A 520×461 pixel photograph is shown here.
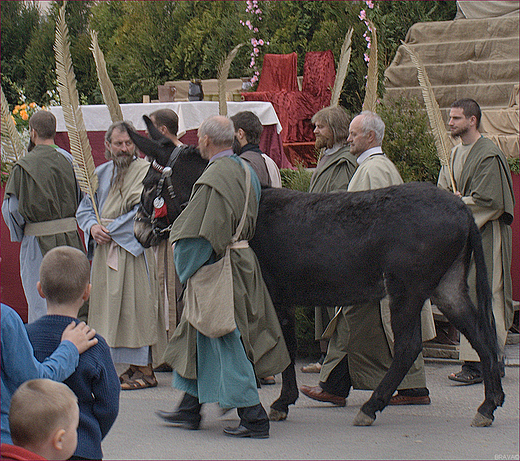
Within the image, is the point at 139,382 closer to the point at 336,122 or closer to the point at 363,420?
the point at 363,420

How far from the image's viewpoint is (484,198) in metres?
5.82

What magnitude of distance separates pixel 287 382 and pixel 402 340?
2.68 ft

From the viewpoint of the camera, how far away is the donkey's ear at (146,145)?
4.89 metres

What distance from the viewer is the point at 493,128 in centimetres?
1003

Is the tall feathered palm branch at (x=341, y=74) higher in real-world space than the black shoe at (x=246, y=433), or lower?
higher

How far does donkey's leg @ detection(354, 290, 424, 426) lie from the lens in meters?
4.60

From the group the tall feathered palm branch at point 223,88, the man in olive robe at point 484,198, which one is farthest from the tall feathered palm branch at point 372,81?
the tall feathered palm branch at point 223,88

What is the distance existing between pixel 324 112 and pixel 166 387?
2.51 metres

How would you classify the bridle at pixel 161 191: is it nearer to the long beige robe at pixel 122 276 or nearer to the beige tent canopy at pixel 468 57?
the long beige robe at pixel 122 276

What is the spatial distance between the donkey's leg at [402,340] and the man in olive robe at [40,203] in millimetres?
2805

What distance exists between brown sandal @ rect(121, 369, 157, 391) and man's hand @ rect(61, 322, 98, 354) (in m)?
3.15

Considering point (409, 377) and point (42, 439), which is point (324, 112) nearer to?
point (409, 377)

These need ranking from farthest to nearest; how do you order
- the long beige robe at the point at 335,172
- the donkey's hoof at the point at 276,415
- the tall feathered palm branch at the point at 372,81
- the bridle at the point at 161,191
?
1. the tall feathered palm branch at the point at 372,81
2. the long beige robe at the point at 335,172
3. the donkey's hoof at the point at 276,415
4. the bridle at the point at 161,191

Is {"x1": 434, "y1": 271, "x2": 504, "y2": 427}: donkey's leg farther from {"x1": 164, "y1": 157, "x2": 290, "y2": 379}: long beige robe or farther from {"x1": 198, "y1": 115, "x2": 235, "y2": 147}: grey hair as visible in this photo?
{"x1": 198, "y1": 115, "x2": 235, "y2": 147}: grey hair
